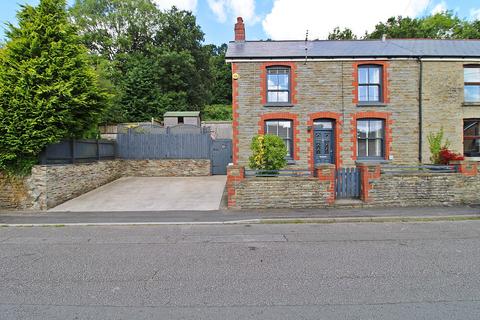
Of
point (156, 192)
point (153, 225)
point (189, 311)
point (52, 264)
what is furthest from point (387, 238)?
point (156, 192)

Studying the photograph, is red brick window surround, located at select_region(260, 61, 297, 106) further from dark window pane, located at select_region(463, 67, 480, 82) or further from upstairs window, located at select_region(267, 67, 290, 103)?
dark window pane, located at select_region(463, 67, 480, 82)

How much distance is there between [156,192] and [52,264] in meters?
7.31

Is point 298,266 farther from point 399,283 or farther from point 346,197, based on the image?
point 346,197

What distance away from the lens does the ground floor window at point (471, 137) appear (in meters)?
13.8

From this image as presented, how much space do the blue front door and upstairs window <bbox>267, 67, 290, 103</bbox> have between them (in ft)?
7.08

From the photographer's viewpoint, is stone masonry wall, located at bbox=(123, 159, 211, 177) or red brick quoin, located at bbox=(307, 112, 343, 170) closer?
red brick quoin, located at bbox=(307, 112, 343, 170)

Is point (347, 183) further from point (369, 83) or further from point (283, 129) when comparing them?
point (369, 83)

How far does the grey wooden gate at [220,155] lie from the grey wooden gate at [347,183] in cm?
829

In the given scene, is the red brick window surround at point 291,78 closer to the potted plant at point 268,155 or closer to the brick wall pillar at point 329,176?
the potted plant at point 268,155

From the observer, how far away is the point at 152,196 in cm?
1137

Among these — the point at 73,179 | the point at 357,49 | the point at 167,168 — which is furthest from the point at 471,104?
the point at 73,179

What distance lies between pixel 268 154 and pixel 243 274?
5717mm

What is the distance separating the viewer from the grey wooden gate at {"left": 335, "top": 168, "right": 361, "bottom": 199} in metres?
9.75

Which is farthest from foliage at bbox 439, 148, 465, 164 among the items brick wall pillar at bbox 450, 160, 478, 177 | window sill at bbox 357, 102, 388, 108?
window sill at bbox 357, 102, 388, 108
